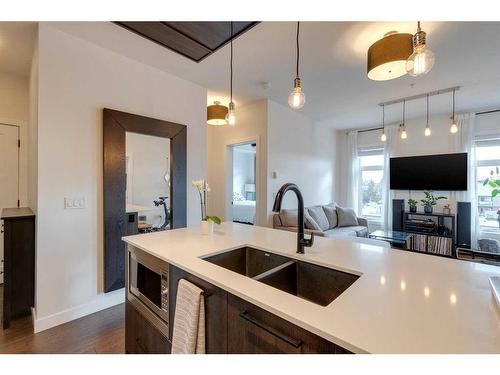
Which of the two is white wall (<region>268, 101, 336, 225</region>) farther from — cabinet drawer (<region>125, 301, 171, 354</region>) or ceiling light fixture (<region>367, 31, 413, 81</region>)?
cabinet drawer (<region>125, 301, 171, 354</region>)

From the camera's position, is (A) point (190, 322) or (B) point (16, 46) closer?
(A) point (190, 322)

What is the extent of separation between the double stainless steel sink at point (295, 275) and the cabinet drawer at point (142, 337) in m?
0.49

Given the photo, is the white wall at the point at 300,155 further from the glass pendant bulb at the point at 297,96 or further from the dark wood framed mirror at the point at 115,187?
the glass pendant bulb at the point at 297,96

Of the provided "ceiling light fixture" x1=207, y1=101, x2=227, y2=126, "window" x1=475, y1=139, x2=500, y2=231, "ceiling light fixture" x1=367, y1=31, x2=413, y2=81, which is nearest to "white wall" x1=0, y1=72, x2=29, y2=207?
"ceiling light fixture" x1=207, y1=101, x2=227, y2=126

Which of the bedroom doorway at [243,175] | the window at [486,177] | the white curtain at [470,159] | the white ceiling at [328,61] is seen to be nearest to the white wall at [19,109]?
the white ceiling at [328,61]

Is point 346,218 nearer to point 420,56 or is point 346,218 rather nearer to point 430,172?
point 430,172

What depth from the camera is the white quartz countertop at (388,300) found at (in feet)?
1.91

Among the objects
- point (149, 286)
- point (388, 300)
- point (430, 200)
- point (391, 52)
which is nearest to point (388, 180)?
point (430, 200)

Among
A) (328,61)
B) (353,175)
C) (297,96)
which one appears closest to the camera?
(297,96)

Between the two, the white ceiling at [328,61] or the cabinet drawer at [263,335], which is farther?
the white ceiling at [328,61]

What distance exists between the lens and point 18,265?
2102 millimetres

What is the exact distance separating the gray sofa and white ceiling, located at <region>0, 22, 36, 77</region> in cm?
362

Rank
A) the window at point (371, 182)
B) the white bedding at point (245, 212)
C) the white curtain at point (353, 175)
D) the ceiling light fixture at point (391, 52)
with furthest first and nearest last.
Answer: the white bedding at point (245, 212), the white curtain at point (353, 175), the window at point (371, 182), the ceiling light fixture at point (391, 52)

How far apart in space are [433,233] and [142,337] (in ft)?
17.1
